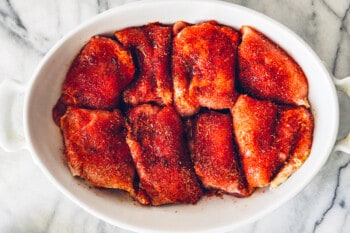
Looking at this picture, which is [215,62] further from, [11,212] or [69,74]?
[11,212]

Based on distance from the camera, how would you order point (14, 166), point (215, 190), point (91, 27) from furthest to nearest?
point (14, 166) → point (215, 190) → point (91, 27)

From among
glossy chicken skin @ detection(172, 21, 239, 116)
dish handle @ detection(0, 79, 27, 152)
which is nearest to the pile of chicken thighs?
glossy chicken skin @ detection(172, 21, 239, 116)

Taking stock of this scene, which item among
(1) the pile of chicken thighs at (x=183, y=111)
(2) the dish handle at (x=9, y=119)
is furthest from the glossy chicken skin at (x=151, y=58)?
(2) the dish handle at (x=9, y=119)

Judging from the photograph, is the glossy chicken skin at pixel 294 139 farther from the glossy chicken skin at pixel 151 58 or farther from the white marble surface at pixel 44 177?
the glossy chicken skin at pixel 151 58

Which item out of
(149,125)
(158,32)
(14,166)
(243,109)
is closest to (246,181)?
(243,109)

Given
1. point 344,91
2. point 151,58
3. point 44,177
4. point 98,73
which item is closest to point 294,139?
point 344,91

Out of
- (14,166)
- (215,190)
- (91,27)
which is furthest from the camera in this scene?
(14,166)

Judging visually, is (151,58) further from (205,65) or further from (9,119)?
(9,119)

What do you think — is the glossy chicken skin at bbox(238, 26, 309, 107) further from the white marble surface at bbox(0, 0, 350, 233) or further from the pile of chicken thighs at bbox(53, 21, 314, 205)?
the white marble surface at bbox(0, 0, 350, 233)
